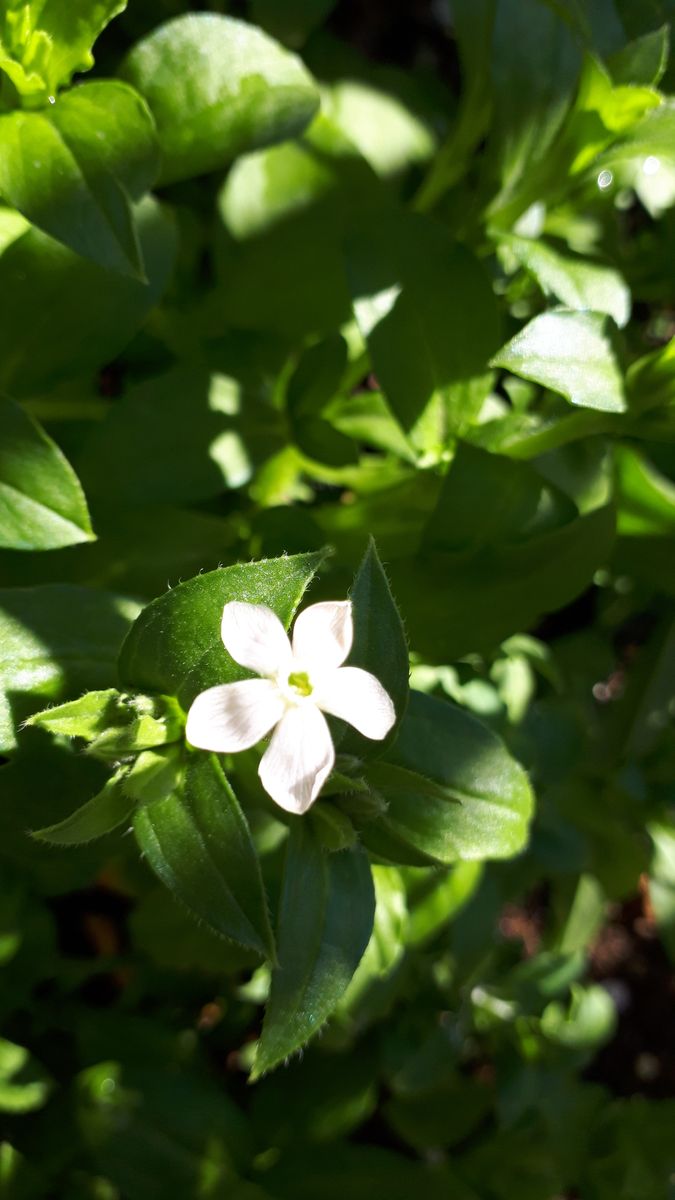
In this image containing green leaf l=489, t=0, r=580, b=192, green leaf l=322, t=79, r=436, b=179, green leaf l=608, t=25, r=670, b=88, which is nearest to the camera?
green leaf l=608, t=25, r=670, b=88

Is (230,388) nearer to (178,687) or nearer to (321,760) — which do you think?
(178,687)

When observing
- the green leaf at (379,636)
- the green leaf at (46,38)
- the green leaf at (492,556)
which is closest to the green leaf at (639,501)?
the green leaf at (492,556)

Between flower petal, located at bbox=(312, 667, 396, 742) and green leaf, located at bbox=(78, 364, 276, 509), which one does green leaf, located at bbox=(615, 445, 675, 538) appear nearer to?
green leaf, located at bbox=(78, 364, 276, 509)

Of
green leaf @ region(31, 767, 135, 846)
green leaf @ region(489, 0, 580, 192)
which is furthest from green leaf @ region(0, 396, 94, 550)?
green leaf @ region(489, 0, 580, 192)

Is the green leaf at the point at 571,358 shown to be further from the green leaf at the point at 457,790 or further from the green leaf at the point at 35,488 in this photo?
the green leaf at the point at 35,488

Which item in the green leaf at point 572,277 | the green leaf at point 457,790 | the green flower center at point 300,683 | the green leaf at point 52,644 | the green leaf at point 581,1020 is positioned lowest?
the green leaf at point 581,1020

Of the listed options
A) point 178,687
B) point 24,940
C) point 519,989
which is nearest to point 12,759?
point 178,687

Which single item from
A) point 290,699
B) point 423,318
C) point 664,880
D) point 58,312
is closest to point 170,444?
point 58,312
